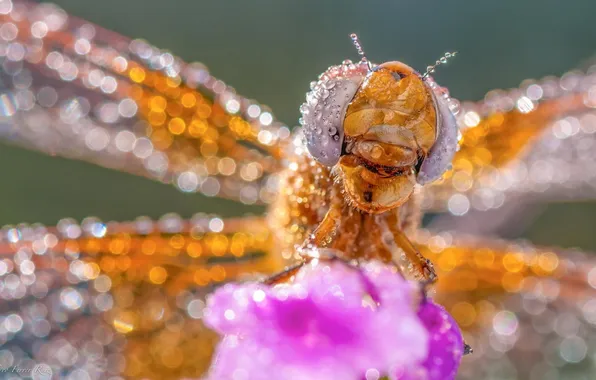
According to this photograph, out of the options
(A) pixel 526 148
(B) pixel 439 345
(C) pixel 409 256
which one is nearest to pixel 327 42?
(A) pixel 526 148

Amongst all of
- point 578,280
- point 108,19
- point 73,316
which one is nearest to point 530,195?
point 578,280

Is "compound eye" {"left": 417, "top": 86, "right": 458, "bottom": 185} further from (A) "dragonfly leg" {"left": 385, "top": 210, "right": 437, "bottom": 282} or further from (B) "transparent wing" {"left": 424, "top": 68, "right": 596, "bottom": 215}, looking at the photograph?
(B) "transparent wing" {"left": 424, "top": 68, "right": 596, "bottom": 215}

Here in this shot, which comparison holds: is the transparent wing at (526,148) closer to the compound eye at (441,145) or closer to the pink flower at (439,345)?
the compound eye at (441,145)

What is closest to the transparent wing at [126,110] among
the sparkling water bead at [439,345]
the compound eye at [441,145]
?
the compound eye at [441,145]

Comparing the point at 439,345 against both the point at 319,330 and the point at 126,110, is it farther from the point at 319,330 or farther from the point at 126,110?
the point at 126,110

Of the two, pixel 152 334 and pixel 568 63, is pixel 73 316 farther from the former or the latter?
pixel 568 63

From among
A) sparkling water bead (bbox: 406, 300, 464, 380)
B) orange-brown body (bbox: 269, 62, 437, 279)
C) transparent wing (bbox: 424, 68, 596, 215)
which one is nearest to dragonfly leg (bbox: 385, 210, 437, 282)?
orange-brown body (bbox: 269, 62, 437, 279)

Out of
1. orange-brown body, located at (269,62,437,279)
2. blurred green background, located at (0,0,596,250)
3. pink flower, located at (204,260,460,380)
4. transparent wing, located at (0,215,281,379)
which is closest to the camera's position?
pink flower, located at (204,260,460,380)
